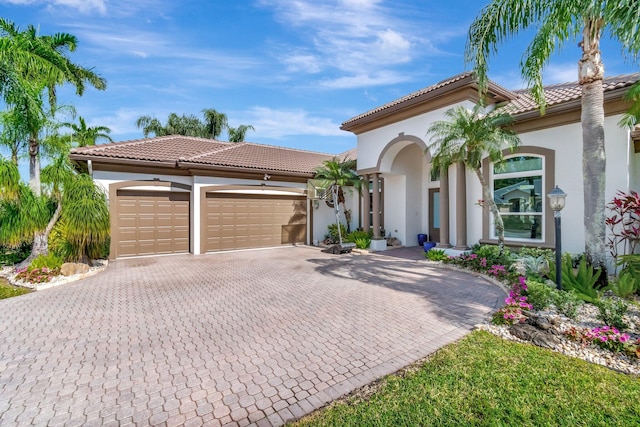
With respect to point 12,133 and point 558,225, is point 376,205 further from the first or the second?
point 12,133

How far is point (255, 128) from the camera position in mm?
35000

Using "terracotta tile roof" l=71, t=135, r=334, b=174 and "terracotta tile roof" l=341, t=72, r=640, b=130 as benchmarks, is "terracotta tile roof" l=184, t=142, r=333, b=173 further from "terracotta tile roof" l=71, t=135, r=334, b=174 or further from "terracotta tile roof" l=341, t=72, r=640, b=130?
"terracotta tile roof" l=341, t=72, r=640, b=130

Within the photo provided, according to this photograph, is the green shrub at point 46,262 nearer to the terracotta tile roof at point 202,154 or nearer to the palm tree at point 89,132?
the terracotta tile roof at point 202,154

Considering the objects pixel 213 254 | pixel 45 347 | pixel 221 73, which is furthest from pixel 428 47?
pixel 45 347

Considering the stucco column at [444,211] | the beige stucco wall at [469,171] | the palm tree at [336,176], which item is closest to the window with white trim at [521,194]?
the beige stucco wall at [469,171]

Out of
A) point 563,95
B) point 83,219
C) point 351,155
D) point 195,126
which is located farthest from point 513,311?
point 195,126

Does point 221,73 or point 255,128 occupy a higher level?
Answer: point 255,128

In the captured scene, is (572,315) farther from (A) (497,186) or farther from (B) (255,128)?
(B) (255,128)

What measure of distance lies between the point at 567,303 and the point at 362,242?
914cm

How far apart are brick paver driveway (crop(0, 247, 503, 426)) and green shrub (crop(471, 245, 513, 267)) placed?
40.4 inches

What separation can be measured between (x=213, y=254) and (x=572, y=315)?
1276 cm

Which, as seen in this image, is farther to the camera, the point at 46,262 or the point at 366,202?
the point at 366,202

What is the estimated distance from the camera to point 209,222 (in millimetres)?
14031

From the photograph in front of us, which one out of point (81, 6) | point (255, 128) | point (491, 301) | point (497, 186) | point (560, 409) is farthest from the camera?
point (255, 128)
